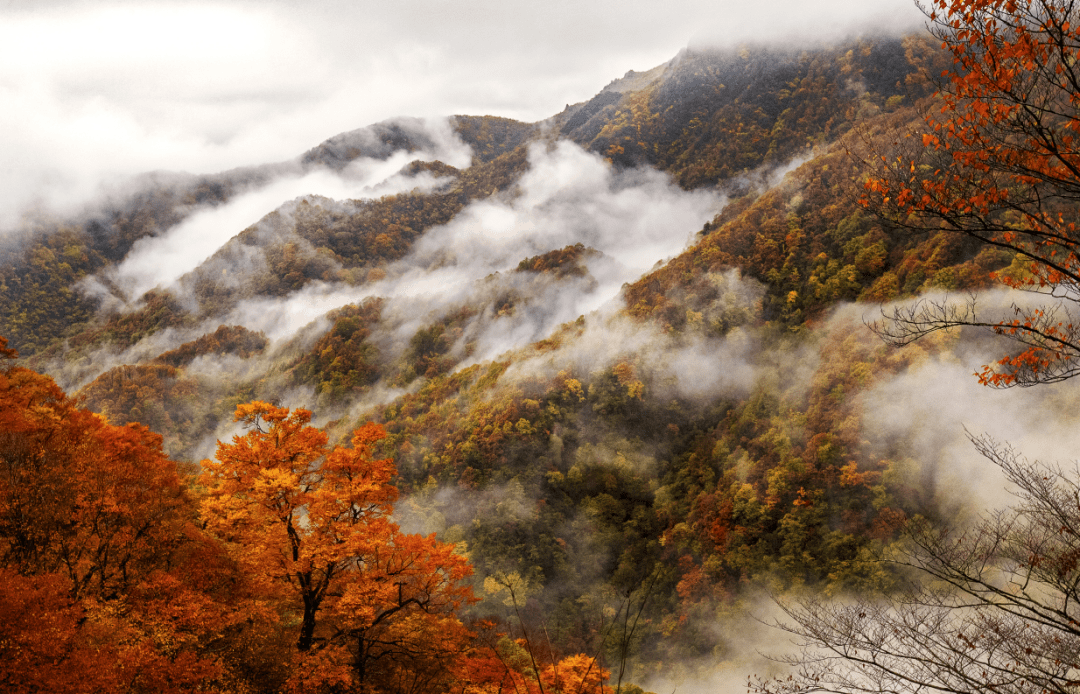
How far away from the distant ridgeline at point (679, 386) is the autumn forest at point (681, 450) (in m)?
0.36

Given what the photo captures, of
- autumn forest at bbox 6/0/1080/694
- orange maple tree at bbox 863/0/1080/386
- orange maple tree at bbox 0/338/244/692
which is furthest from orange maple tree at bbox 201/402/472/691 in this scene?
orange maple tree at bbox 863/0/1080/386

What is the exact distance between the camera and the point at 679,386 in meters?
55.6

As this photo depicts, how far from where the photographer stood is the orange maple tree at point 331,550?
14141 millimetres

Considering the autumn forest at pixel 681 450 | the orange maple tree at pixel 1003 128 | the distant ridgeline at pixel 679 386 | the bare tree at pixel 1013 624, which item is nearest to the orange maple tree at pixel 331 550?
the autumn forest at pixel 681 450

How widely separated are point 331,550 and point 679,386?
46589 millimetres

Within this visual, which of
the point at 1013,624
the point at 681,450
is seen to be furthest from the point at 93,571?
the point at 681,450

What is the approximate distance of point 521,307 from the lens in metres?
111

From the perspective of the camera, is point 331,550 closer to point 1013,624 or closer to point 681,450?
point 1013,624

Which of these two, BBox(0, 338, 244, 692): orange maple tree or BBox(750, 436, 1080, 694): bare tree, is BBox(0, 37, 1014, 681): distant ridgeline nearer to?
BBox(750, 436, 1080, 694): bare tree

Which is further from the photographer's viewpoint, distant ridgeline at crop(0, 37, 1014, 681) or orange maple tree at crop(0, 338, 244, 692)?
distant ridgeline at crop(0, 37, 1014, 681)

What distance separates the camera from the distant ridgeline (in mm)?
35125

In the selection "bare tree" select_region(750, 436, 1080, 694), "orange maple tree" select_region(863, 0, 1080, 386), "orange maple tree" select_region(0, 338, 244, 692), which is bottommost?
"orange maple tree" select_region(0, 338, 244, 692)

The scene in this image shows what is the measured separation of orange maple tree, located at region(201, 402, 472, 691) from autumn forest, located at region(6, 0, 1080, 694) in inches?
4.5

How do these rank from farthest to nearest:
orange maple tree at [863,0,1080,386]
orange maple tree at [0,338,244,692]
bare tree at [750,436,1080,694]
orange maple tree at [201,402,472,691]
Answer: orange maple tree at [201,402,472,691] → orange maple tree at [0,338,244,692] → bare tree at [750,436,1080,694] → orange maple tree at [863,0,1080,386]
